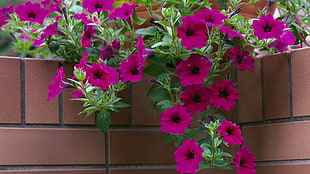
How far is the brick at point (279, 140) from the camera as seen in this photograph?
1.31 metres

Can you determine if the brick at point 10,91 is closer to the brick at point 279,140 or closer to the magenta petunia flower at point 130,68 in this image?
the magenta petunia flower at point 130,68

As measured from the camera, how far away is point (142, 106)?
58.0 inches

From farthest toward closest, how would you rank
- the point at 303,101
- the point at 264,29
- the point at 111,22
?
the point at 111,22, the point at 303,101, the point at 264,29

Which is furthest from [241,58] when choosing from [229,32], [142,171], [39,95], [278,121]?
[39,95]

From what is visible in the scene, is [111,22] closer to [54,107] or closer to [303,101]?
[54,107]

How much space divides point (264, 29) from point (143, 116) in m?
0.49

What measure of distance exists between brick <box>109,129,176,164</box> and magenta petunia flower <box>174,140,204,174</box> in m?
0.29

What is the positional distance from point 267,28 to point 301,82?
8.9 inches

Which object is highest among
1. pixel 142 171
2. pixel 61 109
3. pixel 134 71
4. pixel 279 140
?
pixel 134 71

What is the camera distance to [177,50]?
125cm

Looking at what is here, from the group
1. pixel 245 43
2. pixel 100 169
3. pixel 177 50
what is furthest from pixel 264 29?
pixel 100 169

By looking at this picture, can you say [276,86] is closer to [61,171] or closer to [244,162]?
[244,162]

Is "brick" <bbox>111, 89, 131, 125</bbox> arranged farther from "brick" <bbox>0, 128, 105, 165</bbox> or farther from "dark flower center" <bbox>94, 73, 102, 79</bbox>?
"dark flower center" <bbox>94, 73, 102, 79</bbox>

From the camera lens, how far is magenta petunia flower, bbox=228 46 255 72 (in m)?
1.29
